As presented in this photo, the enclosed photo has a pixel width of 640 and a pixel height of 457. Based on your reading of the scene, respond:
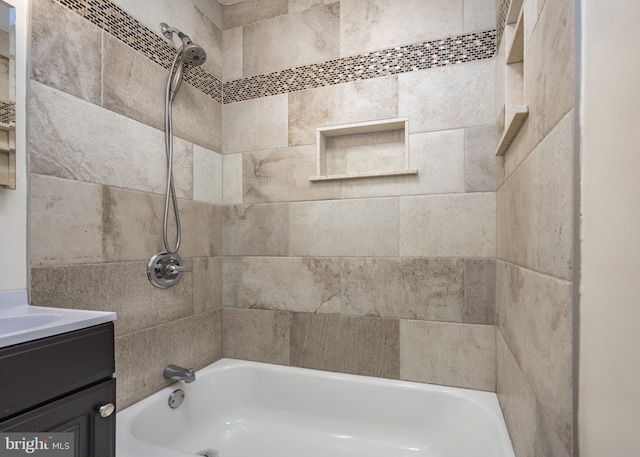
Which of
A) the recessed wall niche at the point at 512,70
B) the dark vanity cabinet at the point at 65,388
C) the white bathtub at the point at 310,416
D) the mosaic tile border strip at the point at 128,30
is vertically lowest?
the white bathtub at the point at 310,416

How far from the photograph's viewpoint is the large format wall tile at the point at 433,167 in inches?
68.2

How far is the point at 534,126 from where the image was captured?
96 centimetres

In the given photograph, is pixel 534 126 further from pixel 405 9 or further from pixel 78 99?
pixel 78 99

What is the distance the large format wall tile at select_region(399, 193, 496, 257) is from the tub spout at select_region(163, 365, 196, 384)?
122 cm

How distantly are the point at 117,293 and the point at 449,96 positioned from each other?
182 centimetres

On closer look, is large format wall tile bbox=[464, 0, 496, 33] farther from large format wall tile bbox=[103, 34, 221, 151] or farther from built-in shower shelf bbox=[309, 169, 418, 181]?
large format wall tile bbox=[103, 34, 221, 151]

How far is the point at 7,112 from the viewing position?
1.12 meters

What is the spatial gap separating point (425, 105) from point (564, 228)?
1254 mm

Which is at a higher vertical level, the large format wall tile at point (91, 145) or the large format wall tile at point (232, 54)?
the large format wall tile at point (232, 54)

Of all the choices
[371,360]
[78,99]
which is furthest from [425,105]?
[78,99]

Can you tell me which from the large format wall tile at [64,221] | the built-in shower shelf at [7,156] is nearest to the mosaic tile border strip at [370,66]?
the large format wall tile at [64,221]

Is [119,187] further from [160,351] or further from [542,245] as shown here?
[542,245]

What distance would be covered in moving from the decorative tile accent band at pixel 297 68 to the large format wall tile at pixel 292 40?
53mm

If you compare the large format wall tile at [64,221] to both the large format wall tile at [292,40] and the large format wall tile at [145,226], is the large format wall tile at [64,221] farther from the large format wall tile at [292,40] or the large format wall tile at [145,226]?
the large format wall tile at [292,40]
